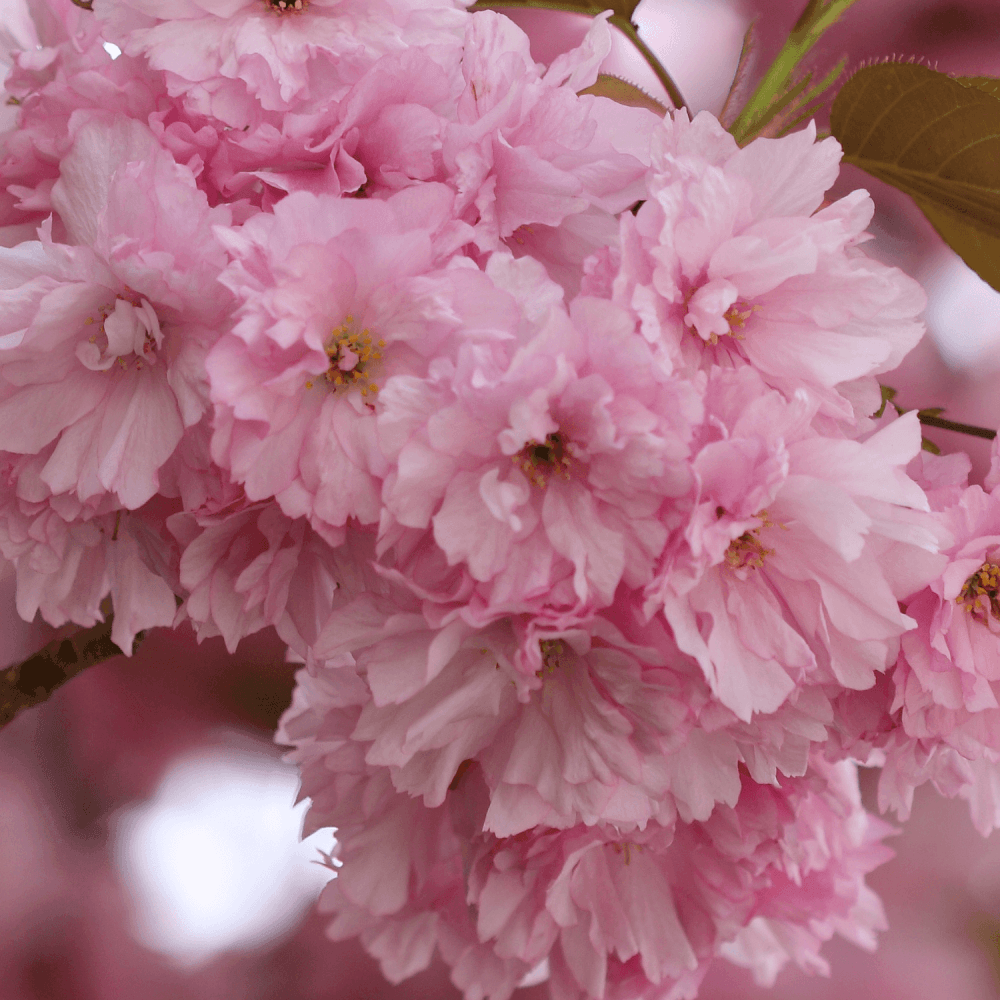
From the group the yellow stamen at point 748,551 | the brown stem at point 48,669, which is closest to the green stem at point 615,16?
the yellow stamen at point 748,551

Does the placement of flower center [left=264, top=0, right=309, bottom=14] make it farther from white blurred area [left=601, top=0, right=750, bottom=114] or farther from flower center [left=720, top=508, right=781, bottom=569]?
white blurred area [left=601, top=0, right=750, bottom=114]

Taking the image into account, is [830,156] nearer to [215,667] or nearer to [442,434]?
[442,434]

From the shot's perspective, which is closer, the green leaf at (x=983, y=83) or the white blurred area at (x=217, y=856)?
the green leaf at (x=983, y=83)

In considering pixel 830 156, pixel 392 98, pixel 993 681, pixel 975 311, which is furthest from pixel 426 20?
pixel 975 311

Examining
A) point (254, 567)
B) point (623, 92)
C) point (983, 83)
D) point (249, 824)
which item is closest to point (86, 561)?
point (254, 567)

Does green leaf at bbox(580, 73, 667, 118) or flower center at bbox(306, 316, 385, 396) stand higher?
green leaf at bbox(580, 73, 667, 118)

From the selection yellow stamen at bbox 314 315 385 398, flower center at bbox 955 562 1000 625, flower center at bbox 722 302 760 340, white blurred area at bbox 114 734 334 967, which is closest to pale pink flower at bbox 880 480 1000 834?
flower center at bbox 955 562 1000 625

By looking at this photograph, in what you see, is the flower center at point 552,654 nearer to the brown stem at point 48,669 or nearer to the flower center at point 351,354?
the flower center at point 351,354
